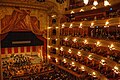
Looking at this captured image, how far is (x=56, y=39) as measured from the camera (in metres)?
23.6

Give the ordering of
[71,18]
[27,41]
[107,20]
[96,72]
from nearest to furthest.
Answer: [107,20], [96,72], [27,41], [71,18]

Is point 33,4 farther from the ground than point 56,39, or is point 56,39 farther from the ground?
point 33,4

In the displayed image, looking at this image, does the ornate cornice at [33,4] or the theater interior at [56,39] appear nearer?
the theater interior at [56,39]

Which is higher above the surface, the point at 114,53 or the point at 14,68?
the point at 114,53

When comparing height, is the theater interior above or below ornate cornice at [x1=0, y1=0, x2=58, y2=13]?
below

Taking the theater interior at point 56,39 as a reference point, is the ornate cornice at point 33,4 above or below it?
above

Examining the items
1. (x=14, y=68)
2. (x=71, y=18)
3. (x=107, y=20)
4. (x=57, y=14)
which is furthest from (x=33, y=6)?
(x=107, y=20)

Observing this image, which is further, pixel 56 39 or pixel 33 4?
pixel 56 39

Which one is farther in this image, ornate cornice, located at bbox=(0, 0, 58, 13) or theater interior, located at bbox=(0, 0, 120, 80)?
ornate cornice, located at bbox=(0, 0, 58, 13)

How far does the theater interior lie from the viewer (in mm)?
17797

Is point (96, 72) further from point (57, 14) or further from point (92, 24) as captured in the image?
point (57, 14)

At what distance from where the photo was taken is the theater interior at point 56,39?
1780 centimetres

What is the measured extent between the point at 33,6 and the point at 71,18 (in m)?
5.37

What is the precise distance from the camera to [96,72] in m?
17.2
